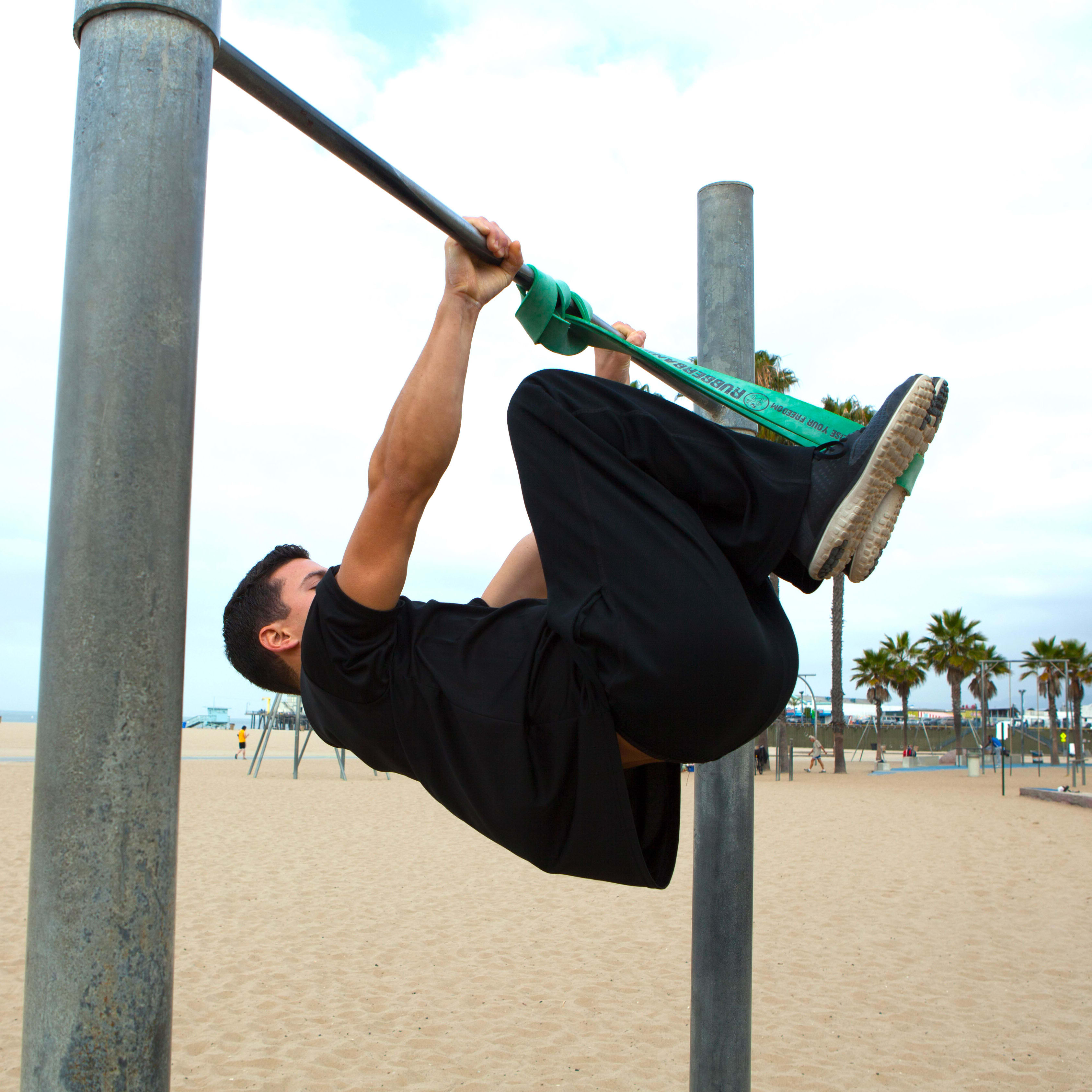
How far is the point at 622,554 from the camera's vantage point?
175 centimetres

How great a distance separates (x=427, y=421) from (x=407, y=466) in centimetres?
9

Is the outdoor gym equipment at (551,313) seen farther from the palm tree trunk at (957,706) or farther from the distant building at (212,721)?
the distant building at (212,721)

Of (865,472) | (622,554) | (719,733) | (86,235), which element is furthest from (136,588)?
(865,472)

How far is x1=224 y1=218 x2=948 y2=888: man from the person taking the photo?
173 centimetres

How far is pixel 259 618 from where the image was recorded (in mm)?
2305

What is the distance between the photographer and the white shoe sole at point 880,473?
6.23 ft

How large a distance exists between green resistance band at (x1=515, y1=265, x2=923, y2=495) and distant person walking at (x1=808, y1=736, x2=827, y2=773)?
27.4 m

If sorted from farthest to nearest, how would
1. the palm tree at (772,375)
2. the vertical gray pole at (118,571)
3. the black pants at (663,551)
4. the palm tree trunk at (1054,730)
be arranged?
the palm tree trunk at (1054,730) < the palm tree at (772,375) < the black pants at (663,551) < the vertical gray pole at (118,571)

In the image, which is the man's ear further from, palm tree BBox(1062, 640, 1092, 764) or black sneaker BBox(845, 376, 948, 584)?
palm tree BBox(1062, 640, 1092, 764)

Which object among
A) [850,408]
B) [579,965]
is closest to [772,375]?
[850,408]

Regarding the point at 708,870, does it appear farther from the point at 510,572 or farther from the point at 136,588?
the point at 136,588

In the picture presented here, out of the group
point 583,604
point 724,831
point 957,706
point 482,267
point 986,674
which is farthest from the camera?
point 957,706

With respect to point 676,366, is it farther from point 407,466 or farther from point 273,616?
point 273,616

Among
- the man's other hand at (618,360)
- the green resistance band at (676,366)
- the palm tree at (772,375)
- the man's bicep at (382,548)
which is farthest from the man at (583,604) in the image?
the palm tree at (772,375)
